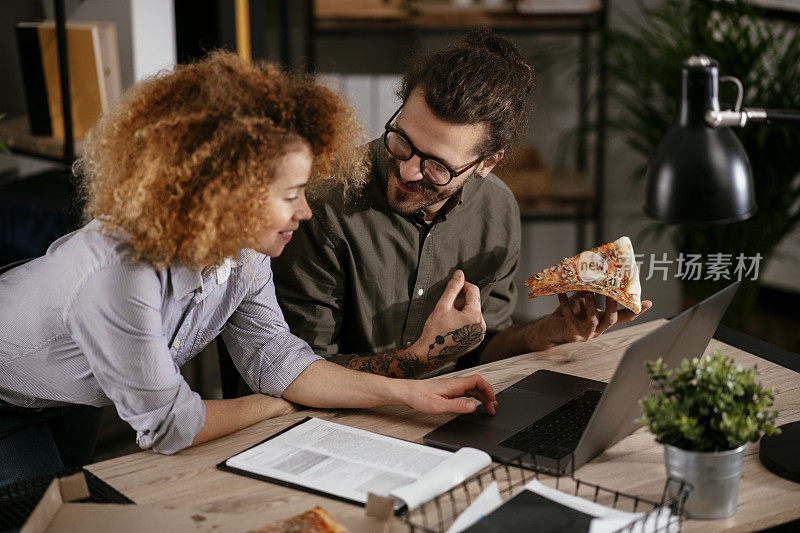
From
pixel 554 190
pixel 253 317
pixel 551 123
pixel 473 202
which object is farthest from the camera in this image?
pixel 551 123

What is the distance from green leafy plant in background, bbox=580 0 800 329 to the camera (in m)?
3.02

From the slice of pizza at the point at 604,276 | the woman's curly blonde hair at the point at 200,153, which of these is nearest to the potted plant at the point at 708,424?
the slice of pizza at the point at 604,276

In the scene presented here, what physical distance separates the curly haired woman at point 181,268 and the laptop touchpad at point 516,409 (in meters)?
0.03

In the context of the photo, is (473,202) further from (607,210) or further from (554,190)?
(607,210)

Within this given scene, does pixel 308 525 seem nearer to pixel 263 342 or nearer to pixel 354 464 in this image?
pixel 354 464

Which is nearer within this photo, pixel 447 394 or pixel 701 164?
pixel 701 164

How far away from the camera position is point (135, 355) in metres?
1.38

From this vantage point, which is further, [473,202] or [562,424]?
[473,202]

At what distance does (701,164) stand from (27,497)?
110 centimetres

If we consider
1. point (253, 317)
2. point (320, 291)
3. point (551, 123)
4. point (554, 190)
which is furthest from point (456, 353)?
point (551, 123)

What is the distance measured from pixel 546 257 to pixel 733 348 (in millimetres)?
2498

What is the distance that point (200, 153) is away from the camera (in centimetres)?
131

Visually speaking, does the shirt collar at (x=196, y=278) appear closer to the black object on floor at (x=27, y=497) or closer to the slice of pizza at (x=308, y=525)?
the black object on floor at (x=27, y=497)

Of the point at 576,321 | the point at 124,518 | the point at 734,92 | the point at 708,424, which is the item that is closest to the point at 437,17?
the point at 734,92
